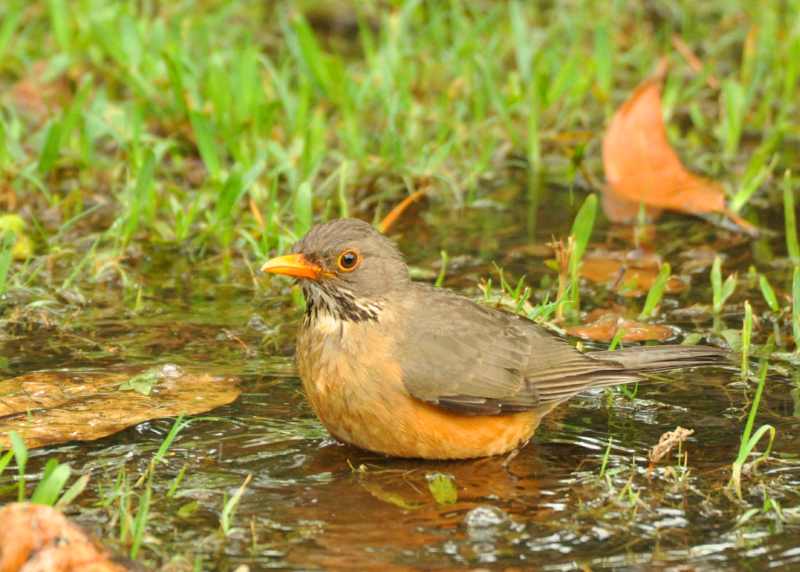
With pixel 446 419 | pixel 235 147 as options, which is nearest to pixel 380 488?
pixel 446 419

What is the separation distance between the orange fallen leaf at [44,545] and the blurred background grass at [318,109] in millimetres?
3018

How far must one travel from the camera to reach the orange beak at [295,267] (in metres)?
5.59

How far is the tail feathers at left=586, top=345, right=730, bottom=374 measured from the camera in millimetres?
5809

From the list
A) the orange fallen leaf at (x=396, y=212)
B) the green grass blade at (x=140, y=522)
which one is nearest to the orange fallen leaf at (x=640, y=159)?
→ the orange fallen leaf at (x=396, y=212)

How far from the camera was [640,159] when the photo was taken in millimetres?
8539

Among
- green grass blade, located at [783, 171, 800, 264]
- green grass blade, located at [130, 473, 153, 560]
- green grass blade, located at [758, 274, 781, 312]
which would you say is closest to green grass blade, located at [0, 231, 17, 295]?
green grass blade, located at [130, 473, 153, 560]

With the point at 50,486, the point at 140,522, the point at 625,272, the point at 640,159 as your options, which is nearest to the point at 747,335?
the point at 625,272

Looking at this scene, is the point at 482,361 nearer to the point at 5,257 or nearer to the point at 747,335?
the point at 747,335

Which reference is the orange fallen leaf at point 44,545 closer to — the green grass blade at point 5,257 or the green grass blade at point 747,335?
the green grass blade at point 5,257

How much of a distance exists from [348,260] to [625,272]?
7.23 feet

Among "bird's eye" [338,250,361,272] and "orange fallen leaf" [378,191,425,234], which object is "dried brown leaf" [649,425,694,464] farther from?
"orange fallen leaf" [378,191,425,234]

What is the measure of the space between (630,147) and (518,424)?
3393 millimetres

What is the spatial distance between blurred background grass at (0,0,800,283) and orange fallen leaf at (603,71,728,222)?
226mm

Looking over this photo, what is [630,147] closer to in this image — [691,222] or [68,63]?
[691,222]
